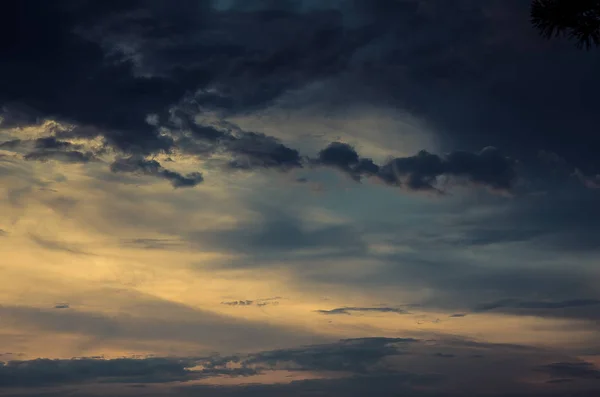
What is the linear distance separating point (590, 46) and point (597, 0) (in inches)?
75.8

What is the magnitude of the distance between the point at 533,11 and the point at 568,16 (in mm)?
1397

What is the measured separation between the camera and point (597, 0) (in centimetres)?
2881

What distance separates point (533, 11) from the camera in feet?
99.5

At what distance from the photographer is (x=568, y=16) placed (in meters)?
29.4

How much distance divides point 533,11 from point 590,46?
2410 millimetres

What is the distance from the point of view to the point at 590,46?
3017cm

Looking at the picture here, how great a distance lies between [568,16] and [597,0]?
1.09 m
